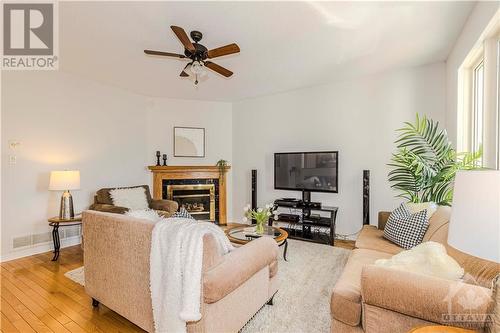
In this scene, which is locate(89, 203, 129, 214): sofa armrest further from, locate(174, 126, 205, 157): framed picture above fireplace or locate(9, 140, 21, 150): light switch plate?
locate(174, 126, 205, 157): framed picture above fireplace

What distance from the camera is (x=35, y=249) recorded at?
3811 millimetres

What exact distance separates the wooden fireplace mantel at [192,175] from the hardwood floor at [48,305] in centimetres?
224

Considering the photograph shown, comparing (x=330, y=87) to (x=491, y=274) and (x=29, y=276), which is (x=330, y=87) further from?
(x=29, y=276)

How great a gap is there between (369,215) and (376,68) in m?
2.34

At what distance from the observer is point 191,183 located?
5.57 m

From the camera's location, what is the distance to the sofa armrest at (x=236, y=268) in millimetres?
1546

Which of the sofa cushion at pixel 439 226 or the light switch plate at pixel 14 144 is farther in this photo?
the light switch plate at pixel 14 144

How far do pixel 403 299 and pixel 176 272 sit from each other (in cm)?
127

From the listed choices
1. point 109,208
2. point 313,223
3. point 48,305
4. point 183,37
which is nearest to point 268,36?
point 183,37

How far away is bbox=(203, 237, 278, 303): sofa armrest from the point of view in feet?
5.07

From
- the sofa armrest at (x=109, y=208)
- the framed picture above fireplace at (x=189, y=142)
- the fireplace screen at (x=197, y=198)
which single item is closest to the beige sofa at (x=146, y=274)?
the sofa armrest at (x=109, y=208)

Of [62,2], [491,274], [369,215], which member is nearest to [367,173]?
[369,215]

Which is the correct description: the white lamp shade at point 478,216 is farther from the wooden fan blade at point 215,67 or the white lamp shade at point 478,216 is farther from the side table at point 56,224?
the side table at point 56,224

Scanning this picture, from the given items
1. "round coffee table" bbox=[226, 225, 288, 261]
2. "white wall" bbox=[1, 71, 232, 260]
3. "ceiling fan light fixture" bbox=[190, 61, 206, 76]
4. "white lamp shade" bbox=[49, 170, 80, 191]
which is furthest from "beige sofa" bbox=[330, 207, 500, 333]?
"white wall" bbox=[1, 71, 232, 260]
